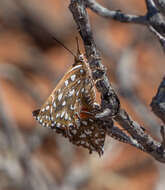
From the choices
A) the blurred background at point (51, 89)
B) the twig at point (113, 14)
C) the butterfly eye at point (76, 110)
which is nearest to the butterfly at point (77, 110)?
the butterfly eye at point (76, 110)

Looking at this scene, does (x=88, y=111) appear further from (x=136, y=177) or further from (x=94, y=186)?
(x=136, y=177)

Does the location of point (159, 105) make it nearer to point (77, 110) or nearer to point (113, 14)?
point (77, 110)

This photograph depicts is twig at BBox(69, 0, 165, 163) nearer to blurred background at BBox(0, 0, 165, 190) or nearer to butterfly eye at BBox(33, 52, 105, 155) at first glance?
butterfly eye at BBox(33, 52, 105, 155)

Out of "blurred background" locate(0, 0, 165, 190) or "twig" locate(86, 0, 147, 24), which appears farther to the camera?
"blurred background" locate(0, 0, 165, 190)

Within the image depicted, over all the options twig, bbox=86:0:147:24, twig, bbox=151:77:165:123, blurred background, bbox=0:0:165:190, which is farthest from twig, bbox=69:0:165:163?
blurred background, bbox=0:0:165:190

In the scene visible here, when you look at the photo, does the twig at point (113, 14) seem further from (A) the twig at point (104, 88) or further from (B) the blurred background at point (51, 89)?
(B) the blurred background at point (51, 89)

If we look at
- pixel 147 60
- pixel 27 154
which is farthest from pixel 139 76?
pixel 27 154
